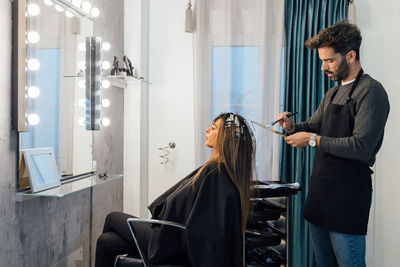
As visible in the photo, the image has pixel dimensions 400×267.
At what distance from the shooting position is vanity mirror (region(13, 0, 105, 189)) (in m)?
1.54

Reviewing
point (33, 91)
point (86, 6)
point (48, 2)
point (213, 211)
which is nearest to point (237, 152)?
point (213, 211)

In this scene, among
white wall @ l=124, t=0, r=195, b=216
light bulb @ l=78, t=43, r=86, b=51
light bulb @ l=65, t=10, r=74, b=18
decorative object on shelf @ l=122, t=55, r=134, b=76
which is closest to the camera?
light bulb @ l=65, t=10, r=74, b=18

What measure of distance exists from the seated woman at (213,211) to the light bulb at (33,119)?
701 mm

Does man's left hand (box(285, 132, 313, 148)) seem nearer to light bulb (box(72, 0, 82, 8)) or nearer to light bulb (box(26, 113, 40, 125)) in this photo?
light bulb (box(26, 113, 40, 125))

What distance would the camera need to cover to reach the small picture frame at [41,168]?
1.57 metres

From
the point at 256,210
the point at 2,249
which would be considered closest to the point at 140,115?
the point at 256,210

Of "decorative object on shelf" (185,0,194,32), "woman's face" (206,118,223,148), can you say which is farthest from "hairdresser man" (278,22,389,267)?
"decorative object on shelf" (185,0,194,32)

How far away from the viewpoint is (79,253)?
2.16 metres

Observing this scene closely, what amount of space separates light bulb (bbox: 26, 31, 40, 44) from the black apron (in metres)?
1.43

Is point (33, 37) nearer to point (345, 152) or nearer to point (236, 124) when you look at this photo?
point (236, 124)

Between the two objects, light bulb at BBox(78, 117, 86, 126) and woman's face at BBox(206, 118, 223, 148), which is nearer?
woman's face at BBox(206, 118, 223, 148)

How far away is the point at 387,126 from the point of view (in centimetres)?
256

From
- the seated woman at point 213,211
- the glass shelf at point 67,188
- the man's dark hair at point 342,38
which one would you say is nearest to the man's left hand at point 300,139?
the seated woman at point 213,211

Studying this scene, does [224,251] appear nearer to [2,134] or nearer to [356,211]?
[356,211]
